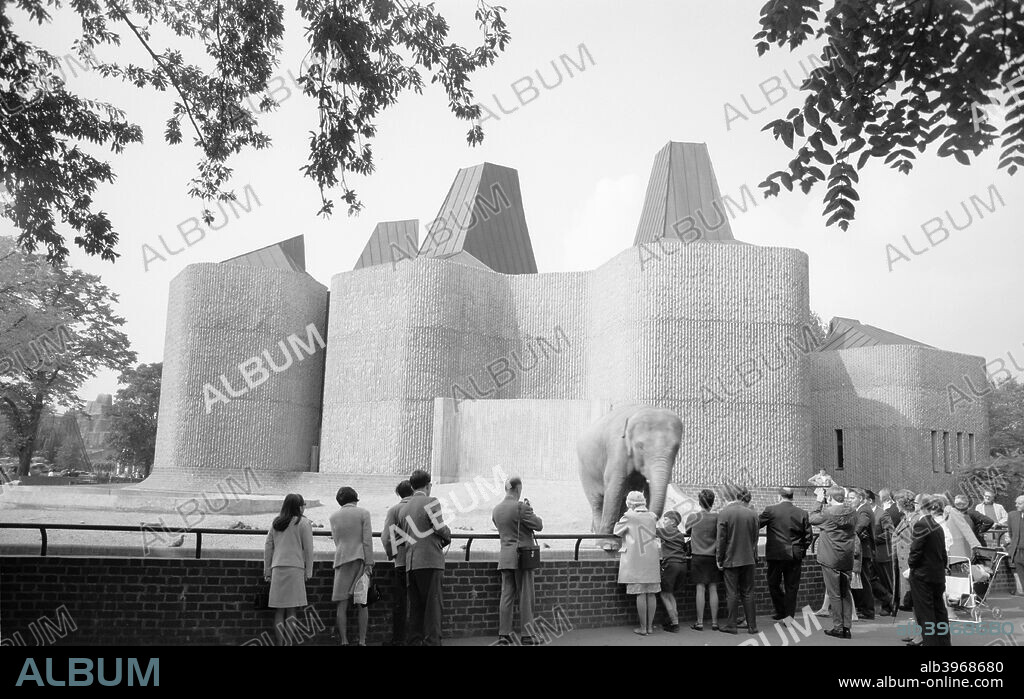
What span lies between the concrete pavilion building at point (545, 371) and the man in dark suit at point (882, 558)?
49.7 ft

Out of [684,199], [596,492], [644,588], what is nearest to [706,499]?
[644,588]

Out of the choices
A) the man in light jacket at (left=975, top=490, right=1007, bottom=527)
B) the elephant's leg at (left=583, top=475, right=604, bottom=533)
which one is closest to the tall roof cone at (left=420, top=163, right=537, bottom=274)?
the man in light jacket at (left=975, top=490, right=1007, bottom=527)

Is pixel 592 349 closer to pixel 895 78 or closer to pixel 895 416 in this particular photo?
pixel 895 416

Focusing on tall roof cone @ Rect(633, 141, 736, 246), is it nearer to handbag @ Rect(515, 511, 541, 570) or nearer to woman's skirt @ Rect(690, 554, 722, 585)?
woman's skirt @ Rect(690, 554, 722, 585)

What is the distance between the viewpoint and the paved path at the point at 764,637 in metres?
7.29

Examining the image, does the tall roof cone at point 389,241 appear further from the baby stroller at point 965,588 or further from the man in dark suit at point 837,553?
the man in dark suit at point 837,553

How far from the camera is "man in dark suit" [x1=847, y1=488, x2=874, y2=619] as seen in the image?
9258 mm

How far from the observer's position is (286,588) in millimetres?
6352

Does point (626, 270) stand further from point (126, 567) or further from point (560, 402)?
point (126, 567)

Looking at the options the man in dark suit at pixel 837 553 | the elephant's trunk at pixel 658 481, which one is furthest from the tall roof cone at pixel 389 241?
the man in dark suit at pixel 837 553

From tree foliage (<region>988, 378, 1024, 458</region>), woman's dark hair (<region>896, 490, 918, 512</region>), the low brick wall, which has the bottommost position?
the low brick wall

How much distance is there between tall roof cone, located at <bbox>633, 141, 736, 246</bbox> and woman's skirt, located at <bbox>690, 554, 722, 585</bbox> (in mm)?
24645

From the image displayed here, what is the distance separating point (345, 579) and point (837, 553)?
4.62 m
